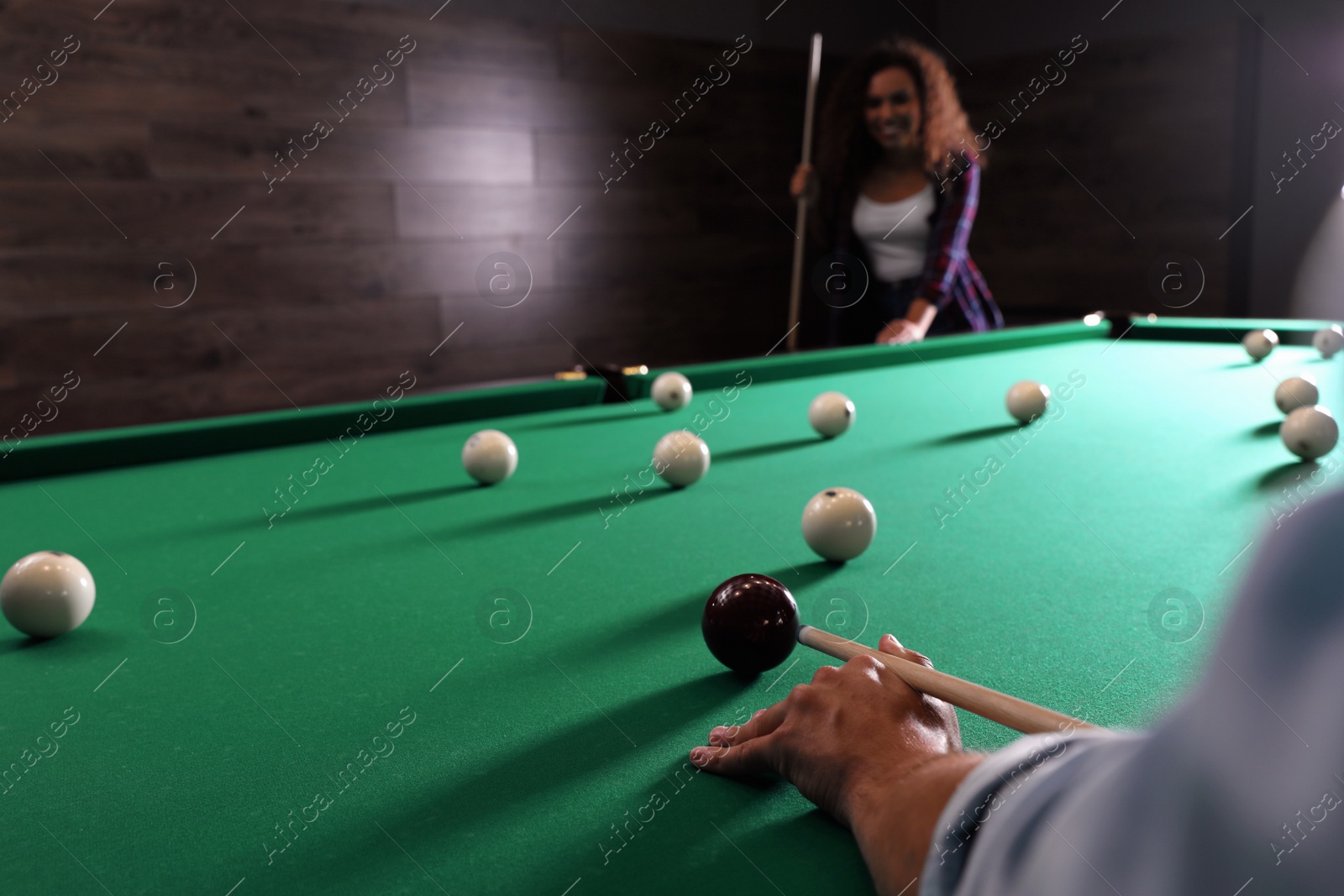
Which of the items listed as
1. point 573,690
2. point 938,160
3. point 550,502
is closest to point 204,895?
point 573,690

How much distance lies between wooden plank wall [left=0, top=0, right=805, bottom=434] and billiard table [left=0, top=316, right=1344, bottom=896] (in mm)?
1917

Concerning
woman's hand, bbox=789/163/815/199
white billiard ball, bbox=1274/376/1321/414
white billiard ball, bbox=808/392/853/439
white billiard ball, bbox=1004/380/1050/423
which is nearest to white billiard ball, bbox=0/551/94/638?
white billiard ball, bbox=808/392/853/439

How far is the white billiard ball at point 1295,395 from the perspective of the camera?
229cm

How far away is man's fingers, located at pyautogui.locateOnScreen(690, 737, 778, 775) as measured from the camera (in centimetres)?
84

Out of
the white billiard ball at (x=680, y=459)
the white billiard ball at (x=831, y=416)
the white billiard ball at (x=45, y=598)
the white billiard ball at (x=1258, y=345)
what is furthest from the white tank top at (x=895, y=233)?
the white billiard ball at (x=45, y=598)

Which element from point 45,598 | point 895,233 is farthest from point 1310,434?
point 895,233

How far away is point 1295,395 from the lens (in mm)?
2299

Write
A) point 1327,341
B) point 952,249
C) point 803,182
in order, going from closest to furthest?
point 1327,341
point 952,249
point 803,182

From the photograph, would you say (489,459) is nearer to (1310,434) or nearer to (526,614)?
(526,614)

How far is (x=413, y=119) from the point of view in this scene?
5.26m

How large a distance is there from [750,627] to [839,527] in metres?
0.45

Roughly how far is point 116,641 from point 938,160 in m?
3.78

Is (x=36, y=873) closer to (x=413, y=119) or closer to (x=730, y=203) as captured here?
(x=413, y=119)

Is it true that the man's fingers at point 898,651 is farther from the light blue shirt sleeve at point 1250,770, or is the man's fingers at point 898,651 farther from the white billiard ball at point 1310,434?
the white billiard ball at point 1310,434
